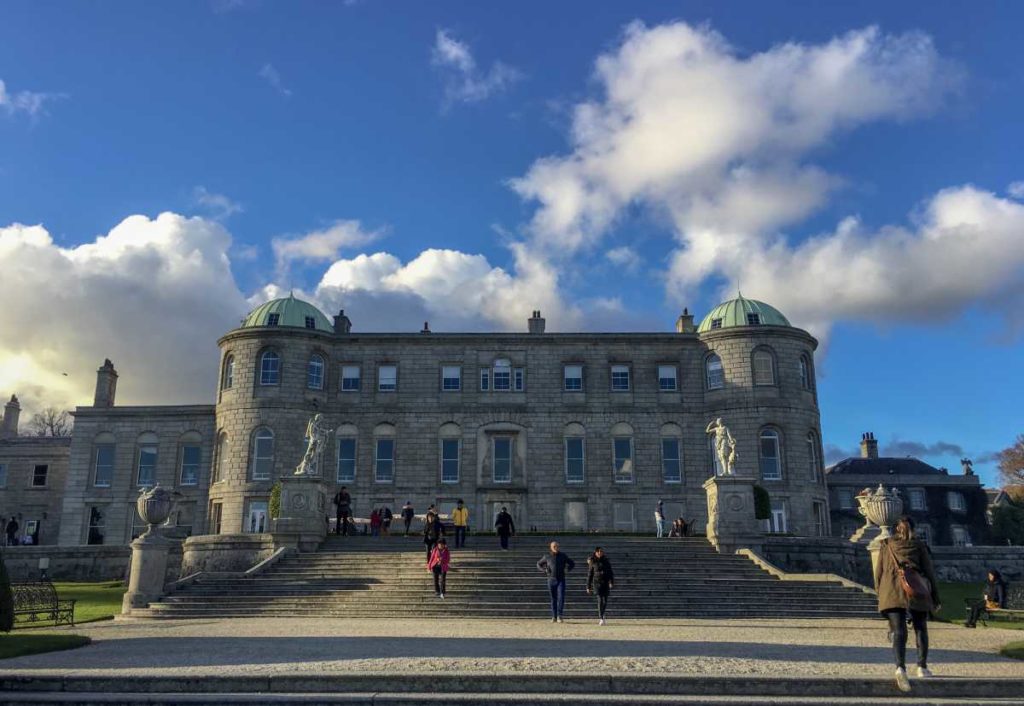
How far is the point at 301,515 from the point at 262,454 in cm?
1573

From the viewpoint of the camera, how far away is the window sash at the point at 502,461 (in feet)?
137

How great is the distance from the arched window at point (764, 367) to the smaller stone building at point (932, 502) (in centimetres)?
1541

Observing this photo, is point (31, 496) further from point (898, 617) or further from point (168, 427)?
point (898, 617)

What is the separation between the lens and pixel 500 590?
67.6 ft

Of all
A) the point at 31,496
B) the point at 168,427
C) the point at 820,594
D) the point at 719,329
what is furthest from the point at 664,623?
the point at 31,496

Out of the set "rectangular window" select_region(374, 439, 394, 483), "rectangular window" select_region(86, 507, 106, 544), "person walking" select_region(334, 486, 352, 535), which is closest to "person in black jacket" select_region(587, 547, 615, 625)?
"person walking" select_region(334, 486, 352, 535)

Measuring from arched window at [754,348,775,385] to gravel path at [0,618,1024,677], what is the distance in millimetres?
24612

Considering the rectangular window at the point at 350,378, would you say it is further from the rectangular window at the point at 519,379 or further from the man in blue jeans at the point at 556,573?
the man in blue jeans at the point at 556,573

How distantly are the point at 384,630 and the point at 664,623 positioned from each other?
5775 millimetres

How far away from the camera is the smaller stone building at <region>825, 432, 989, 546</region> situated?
53469 mm

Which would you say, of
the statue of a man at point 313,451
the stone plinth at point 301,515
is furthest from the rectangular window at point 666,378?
the stone plinth at point 301,515

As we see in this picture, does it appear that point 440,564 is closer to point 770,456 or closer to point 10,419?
point 770,456

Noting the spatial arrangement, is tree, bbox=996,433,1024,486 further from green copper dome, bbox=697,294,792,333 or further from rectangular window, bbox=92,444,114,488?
rectangular window, bbox=92,444,114,488

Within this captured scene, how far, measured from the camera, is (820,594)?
66.2 feet
